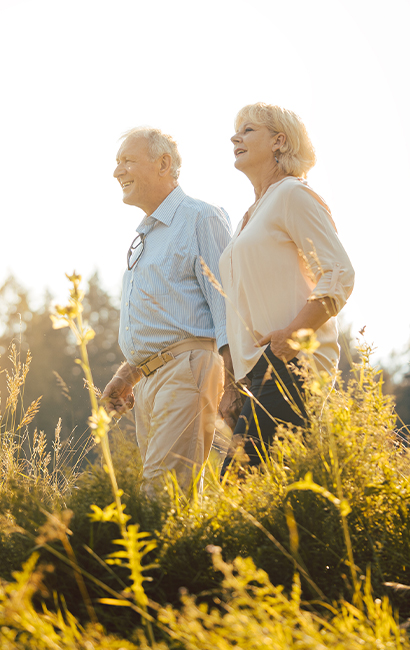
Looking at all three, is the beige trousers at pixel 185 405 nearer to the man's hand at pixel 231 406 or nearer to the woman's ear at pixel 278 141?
the man's hand at pixel 231 406

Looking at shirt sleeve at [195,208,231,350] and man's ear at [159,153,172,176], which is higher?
man's ear at [159,153,172,176]

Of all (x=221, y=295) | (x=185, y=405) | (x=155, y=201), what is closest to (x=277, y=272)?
(x=221, y=295)

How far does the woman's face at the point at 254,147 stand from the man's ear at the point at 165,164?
98cm

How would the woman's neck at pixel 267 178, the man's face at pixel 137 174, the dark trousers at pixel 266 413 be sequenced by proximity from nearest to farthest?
the dark trousers at pixel 266 413
the woman's neck at pixel 267 178
the man's face at pixel 137 174

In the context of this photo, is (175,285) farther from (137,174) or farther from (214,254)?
(137,174)

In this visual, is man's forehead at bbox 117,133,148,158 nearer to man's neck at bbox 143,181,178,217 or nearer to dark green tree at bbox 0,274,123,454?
man's neck at bbox 143,181,178,217

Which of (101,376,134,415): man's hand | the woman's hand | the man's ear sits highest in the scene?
the man's ear

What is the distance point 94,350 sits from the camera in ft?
128

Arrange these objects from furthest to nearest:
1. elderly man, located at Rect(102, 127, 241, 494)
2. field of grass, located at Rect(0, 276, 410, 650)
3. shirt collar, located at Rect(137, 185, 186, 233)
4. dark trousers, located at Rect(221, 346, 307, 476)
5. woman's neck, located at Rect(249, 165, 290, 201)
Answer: shirt collar, located at Rect(137, 185, 186, 233), elderly man, located at Rect(102, 127, 241, 494), woman's neck, located at Rect(249, 165, 290, 201), dark trousers, located at Rect(221, 346, 307, 476), field of grass, located at Rect(0, 276, 410, 650)

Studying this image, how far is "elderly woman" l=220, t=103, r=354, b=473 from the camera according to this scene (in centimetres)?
246

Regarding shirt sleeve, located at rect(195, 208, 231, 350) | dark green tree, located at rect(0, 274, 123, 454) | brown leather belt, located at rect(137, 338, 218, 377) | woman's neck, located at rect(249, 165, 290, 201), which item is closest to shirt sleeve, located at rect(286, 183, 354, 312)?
woman's neck, located at rect(249, 165, 290, 201)

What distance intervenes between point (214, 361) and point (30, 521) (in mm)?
1856

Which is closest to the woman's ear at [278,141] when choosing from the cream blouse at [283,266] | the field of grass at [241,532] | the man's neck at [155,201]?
the cream blouse at [283,266]

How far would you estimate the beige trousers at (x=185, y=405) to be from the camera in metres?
3.12
